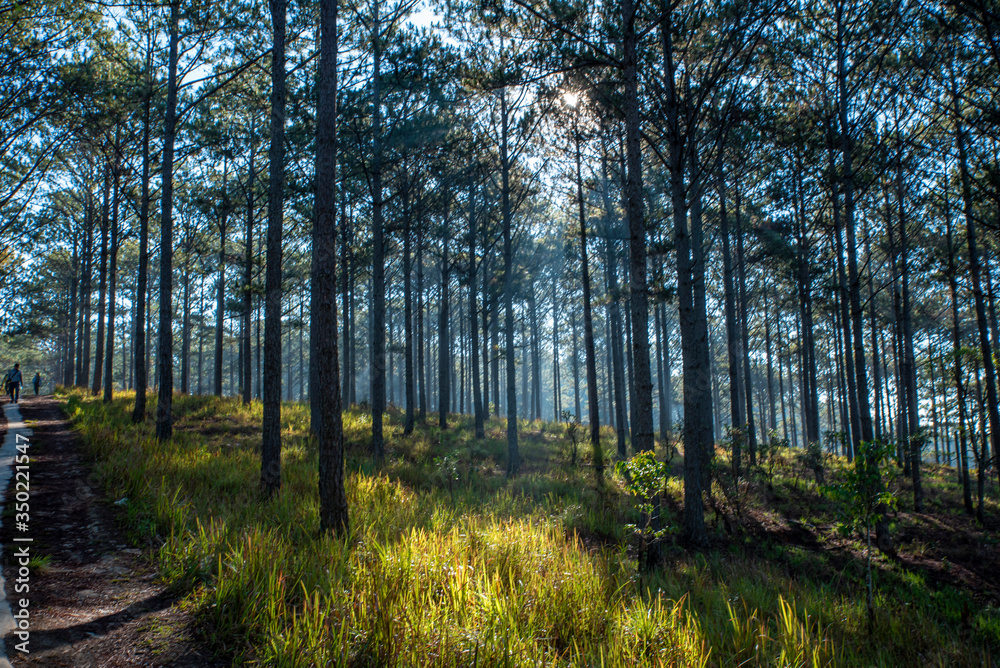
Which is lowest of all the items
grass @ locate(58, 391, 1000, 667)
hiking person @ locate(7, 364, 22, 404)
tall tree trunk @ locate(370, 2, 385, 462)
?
grass @ locate(58, 391, 1000, 667)

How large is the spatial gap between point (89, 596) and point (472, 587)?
299cm

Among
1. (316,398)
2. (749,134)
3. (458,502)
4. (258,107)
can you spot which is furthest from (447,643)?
(258,107)

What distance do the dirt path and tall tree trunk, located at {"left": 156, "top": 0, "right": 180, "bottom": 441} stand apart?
4179mm

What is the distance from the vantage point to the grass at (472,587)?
305 cm

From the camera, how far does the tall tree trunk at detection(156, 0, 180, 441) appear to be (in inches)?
388

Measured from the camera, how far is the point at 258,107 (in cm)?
1245

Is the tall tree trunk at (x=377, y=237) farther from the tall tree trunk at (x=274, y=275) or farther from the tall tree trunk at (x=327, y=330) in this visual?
the tall tree trunk at (x=327, y=330)

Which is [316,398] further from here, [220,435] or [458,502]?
[458,502]

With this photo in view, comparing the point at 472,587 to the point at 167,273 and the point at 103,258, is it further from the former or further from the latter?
the point at 103,258

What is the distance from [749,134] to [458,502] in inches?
405

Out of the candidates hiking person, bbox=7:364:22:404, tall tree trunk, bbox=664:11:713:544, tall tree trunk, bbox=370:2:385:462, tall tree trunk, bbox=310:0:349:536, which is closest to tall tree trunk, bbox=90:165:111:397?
hiking person, bbox=7:364:22:404

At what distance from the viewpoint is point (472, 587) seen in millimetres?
3781

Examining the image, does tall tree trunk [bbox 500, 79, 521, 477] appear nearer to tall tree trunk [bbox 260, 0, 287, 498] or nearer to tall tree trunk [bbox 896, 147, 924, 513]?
tall tree trunk [bbox 260, 0, 287, 498]

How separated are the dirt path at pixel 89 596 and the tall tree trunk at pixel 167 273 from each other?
13.7 ft
